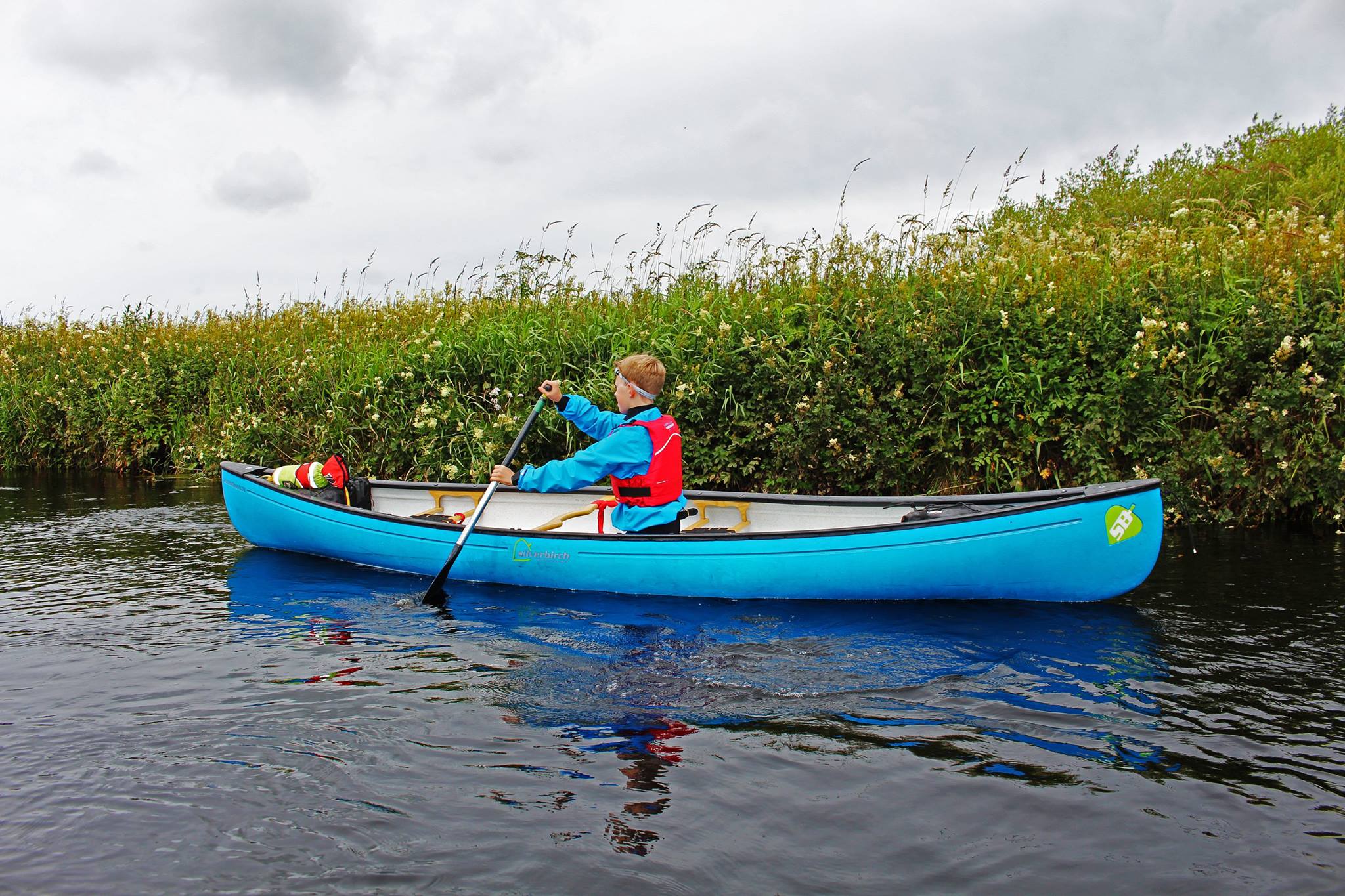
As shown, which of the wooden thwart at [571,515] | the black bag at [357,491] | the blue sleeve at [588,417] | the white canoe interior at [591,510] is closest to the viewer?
the white canoe interior at [591,510]

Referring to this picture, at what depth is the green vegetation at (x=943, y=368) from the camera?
7973mm

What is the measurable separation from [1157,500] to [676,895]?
4161mm

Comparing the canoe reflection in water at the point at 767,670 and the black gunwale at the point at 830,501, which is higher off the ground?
the black gunwale at the point at 830,501

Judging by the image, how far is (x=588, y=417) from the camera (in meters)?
7.57

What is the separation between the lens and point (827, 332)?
8.69m

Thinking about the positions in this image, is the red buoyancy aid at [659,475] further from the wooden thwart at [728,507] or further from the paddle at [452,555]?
the paddle at [452,555]

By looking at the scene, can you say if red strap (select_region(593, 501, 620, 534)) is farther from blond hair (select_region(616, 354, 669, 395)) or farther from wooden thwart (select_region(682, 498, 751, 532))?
blond hair (select_region(616, 354, 669, 395))

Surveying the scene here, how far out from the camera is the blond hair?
686cm

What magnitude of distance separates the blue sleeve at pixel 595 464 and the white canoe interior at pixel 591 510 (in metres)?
0.40

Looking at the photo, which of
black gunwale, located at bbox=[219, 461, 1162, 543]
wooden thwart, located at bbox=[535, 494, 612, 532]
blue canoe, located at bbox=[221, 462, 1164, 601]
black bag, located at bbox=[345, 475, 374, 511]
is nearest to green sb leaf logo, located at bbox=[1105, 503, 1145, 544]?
blue canoe, located at bbox=[221, 462, 1164, 601]

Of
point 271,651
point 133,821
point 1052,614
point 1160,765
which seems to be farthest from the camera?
point 1052,614

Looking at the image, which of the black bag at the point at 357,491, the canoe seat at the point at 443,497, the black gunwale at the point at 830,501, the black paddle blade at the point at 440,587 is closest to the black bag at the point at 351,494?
the black bag at the point at 357,491

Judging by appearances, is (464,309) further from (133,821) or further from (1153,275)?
(133,821)

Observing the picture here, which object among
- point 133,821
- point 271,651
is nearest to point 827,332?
point 271,651
